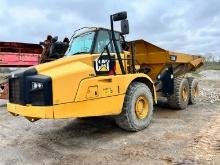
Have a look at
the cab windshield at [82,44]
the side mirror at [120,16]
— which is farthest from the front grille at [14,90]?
the side mirror at [120,16]

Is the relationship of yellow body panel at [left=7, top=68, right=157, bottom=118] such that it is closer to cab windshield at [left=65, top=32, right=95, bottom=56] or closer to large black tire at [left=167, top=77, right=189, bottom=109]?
cab windshield at [left=65, top=32, right=95, bottom=56]

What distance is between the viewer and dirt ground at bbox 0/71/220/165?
18.4 ft

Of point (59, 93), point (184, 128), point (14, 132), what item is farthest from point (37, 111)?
point (184, 128)

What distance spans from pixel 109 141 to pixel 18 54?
821 centimetres

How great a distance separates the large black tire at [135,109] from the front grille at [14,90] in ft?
6.92

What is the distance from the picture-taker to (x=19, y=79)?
5.98m

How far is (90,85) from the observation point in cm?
611

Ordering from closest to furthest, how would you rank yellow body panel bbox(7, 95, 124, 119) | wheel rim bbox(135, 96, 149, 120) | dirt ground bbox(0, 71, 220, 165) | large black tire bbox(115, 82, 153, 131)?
yellow body panel bbox(7, 95, 124, 119) → dirt ground bbox(0, 71, 220, 165) → large black tire bbox(115, 82, 153, 131) → wheel rim bbox(135, 96, 149, 120)

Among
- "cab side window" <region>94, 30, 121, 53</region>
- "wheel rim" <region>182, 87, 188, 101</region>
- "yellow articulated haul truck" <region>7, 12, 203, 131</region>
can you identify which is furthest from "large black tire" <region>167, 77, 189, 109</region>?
"cab side window" <region>94, 30, 121, 53</region>

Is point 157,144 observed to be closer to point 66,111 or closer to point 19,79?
point 66,111

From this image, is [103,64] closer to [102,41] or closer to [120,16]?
[102,41]

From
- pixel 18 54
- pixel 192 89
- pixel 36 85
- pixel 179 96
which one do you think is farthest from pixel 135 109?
pixel 18 54

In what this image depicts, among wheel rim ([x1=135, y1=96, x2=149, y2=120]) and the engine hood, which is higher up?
the engine hood

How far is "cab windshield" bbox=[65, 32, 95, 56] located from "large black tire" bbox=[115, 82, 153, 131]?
1254 mm
